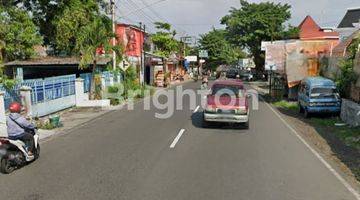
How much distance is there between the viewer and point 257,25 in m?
Result: 71.4

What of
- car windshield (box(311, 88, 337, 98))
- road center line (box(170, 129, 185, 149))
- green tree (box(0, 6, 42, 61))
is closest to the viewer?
road center line (box(170, 129, 185, 149))

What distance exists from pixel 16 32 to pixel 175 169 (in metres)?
24.4

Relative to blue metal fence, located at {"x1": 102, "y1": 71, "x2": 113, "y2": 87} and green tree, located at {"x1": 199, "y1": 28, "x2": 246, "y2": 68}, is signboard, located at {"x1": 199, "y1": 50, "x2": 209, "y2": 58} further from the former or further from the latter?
blue metal fence, located at {"x1": 102, "y1": 71, "x2": 113, "y2": 87}

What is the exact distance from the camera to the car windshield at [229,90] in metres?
19.6

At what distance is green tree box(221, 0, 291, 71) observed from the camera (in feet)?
232

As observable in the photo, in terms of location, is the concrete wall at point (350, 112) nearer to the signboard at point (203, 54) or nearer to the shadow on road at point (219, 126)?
the shadow on road at point (219, 126)

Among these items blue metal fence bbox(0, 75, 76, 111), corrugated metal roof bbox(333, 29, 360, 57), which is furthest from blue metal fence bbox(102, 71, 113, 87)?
corrugated metal roof bbox(333, 29, 360, 57)

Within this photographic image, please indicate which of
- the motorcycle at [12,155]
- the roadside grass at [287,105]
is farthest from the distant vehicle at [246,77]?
the motorcycle at [12,155]

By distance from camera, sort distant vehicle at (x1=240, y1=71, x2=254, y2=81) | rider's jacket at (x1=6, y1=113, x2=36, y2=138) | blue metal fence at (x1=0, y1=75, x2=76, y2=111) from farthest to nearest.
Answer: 1. distant vehicle at (x1=240, y1=71, x2=254, y2=81)
2. blue metal fence at (x1=0, y1=75, x2=76, y2=111)
3. rider's jacket at (x1=6, y1=113, x2=36, y2=138)

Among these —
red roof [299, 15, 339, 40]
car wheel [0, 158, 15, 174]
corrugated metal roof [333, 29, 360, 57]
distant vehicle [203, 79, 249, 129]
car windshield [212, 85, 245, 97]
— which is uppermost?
red roof [299, 15, 339, 40]

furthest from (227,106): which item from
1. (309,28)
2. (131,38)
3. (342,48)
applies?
(309,28)

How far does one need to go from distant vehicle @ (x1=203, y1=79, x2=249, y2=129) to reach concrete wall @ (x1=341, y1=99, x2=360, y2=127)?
179 inches

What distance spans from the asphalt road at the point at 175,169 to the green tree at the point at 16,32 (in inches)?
627

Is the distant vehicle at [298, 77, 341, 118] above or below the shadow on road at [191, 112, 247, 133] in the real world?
above
